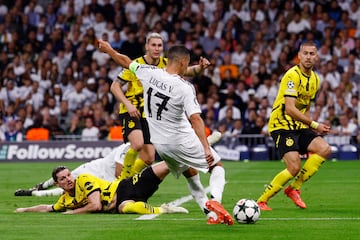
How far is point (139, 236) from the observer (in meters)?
10.2

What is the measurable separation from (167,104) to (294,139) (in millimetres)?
2902

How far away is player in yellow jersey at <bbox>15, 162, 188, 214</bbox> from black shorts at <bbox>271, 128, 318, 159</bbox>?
1723 mm

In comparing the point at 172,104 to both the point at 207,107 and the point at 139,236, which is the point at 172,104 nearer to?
the point at 139,236

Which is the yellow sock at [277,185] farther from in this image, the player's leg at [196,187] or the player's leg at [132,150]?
the player's leg at [132,150]

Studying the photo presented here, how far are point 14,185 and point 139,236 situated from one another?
30.0 feet

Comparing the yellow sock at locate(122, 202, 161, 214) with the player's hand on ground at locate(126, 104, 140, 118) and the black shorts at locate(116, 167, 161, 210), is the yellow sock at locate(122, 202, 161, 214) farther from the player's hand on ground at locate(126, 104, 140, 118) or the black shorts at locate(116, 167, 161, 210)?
the player's hand on ground at locate(126, 104, 140, 118)

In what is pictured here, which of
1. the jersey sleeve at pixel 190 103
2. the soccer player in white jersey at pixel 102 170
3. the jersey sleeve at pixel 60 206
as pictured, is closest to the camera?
the jersey sleeve at pixel 190 103

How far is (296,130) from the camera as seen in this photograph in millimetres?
13688

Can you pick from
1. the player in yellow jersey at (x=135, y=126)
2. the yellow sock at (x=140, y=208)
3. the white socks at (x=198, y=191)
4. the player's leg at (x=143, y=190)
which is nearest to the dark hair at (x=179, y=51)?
the white socks at (x=198, y=191)

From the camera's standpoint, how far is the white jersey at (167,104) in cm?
1112

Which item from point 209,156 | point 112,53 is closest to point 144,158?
A: point 112,53

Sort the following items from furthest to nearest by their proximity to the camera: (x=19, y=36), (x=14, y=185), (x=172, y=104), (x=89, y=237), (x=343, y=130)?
1. (x=19, y=36)
2. (x=343, y=130)
3. (x=14, y=185)
4. (x=172, y=104)
5. (x=89, y=237)

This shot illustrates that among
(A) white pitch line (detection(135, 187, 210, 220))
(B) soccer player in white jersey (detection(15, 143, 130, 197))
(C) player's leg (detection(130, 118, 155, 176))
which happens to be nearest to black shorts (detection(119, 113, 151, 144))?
(C) player's leg (detection(130, 118, 155, 176))

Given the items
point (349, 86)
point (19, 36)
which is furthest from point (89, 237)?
point (19, 36)
